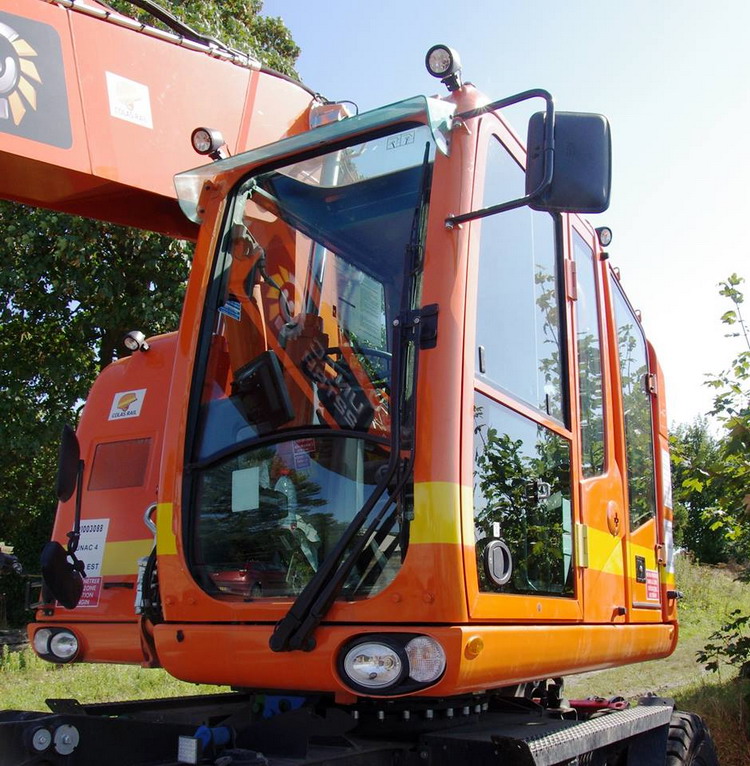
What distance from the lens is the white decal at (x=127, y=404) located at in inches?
168

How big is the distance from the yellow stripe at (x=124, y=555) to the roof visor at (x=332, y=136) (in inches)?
60.1

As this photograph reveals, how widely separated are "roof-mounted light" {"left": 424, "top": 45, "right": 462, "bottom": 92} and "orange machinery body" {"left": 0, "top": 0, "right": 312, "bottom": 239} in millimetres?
1181

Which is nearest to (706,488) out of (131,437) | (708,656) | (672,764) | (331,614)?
(708,656)

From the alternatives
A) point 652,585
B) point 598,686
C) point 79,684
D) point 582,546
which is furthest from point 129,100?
point 598,686

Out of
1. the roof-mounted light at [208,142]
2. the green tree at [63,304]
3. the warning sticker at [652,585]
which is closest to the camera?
the roof-mounted light at [208,142]

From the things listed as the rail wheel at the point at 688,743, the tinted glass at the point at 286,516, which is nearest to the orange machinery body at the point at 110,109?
the tinted glass at the point at 286,516

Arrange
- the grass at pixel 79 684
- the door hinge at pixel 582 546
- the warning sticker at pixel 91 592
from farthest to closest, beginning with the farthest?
the grass at pixel 79 684 → the warning sticker at pixel 91 592 → the door hinge at pixel 582 546

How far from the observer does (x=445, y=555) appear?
239 centimetres

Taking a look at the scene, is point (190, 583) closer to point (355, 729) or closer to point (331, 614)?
point (331, 614)

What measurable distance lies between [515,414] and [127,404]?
2.20m

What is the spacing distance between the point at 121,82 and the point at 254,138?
28.6 inches

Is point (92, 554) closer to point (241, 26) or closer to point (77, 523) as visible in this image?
point (77, 523)

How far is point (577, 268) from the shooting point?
12.1 ft

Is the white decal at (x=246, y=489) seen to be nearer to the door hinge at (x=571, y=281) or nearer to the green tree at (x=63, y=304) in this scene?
the door hinge at (x=571, y=281)
